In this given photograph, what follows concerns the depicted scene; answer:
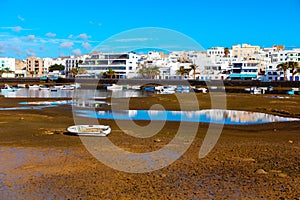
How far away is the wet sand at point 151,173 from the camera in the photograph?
9945mm

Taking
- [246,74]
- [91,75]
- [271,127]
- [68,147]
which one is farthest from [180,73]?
[68,147]

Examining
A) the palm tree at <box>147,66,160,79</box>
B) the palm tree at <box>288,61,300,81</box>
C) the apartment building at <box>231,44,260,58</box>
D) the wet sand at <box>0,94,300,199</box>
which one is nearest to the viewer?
the wet sand at <box>0,94,300,199</box>

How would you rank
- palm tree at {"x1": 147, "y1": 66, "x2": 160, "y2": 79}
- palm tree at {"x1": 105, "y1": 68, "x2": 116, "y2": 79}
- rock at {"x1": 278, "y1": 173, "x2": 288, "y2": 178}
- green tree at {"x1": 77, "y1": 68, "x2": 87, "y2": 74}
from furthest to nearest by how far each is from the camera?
green tree at {"x1": 77, "y1": 68, "x2": 87, "y2": 74} → palm tree at {"x1": 147, "y1": 66, "x2": 160, "y2": 79} → palm tree at {"x1": 105, "y1": 68, "x2": 116, "y2": 79} → rock at {"x1": 278, "y1": 173, "x2": 288, "y2": 178}

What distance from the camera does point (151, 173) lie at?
11.9 meters

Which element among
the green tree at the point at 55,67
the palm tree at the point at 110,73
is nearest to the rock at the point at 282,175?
the palm tree at the point at 110,73

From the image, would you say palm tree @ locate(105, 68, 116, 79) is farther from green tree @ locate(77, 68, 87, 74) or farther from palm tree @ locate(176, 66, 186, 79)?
palm tree @ locate(176, 66, 186, 79)

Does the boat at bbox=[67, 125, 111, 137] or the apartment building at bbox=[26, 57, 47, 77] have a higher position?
the apartment building at bbox=[26, 57, 47, 77]

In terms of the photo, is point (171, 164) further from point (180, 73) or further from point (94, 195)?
point (180, 73)

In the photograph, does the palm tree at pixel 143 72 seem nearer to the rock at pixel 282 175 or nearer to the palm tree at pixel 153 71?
the palm tree at pixel 153 71

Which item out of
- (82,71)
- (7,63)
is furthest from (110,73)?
(7,63)

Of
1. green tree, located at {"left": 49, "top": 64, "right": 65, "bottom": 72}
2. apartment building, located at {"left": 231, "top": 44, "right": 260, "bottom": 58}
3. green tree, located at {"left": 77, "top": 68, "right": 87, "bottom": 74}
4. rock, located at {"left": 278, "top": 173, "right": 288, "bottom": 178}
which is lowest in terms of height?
rock, located at {"left": 278, "top": 173, "right": 288, "bottom": 178}

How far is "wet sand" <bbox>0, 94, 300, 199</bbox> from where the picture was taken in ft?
32.6

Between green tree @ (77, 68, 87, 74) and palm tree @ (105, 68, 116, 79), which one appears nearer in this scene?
palm tree @ (105, 68, 116, 79)

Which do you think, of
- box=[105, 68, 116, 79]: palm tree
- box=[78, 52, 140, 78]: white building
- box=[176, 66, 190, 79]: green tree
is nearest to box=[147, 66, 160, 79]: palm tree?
box=[78, 52, 140, 78]: white building
